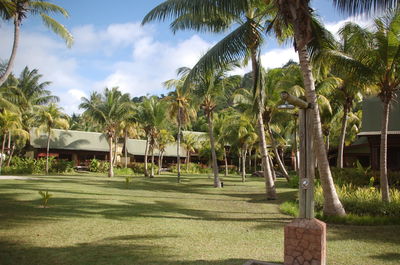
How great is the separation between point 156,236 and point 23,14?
1015cm

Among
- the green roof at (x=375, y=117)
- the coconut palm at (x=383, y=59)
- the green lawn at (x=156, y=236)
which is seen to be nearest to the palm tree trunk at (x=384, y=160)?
the coconut palm at (x=383, y=59)

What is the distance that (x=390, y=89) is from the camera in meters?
10.6

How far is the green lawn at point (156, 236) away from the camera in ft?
19.6

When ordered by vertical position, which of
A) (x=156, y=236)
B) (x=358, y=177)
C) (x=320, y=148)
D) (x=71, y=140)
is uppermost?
(x=71, y=140)

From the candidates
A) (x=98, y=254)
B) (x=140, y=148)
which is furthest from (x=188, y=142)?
(x=98, y=254)

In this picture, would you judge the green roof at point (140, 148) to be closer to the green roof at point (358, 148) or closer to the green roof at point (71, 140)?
the green roof at point (71, 140)

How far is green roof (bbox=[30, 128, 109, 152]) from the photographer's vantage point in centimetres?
3419

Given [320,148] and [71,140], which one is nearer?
[320,148]

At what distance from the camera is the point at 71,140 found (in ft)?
122

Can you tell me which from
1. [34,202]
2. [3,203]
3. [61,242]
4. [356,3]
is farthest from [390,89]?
[3,203]

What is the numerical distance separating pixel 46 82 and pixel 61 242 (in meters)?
32.7

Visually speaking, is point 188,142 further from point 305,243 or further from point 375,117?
point 305,243

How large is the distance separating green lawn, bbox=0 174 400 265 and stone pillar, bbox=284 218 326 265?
0.72m

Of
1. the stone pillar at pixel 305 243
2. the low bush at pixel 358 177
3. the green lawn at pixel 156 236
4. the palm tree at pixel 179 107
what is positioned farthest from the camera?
the palm tree at pixel 179 107
